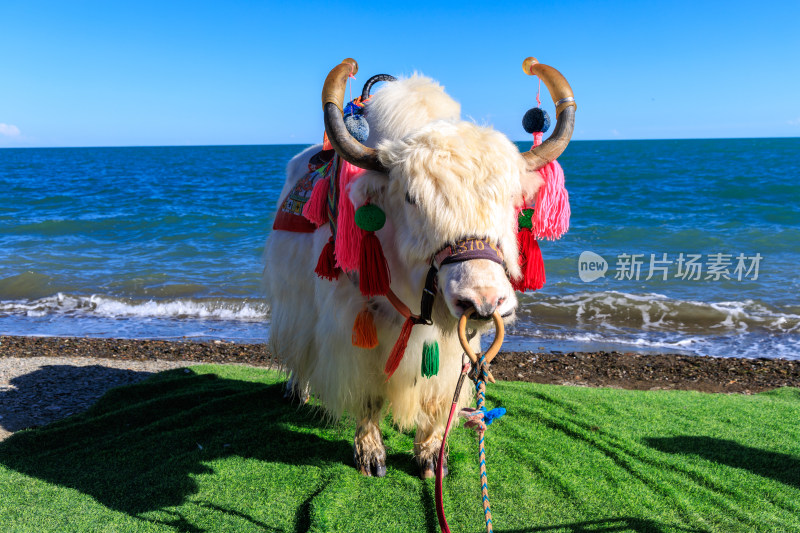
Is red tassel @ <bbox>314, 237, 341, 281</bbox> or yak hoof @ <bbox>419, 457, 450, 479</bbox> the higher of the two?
red tassel @ <bbox>314, 237, 341, 281</bbox>

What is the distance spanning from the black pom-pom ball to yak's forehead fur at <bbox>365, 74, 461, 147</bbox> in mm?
298

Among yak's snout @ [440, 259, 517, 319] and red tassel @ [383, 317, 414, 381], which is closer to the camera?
yak's snout @ [440, 259, 517, 319]

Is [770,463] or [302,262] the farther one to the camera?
[302,262]

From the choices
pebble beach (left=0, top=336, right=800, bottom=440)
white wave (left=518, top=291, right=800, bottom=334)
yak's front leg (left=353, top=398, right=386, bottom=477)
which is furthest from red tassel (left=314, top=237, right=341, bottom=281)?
white wave (left=518, top=291, right=800, bottom=334)

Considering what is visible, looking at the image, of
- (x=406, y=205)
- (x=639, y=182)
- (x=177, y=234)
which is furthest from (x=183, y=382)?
(x=639, y=182)

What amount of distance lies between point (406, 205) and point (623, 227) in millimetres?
14253

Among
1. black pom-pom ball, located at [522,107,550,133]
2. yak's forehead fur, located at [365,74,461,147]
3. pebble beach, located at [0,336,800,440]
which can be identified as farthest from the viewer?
pebble beach, located at [0,336,800,440]

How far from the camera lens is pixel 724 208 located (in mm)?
18438

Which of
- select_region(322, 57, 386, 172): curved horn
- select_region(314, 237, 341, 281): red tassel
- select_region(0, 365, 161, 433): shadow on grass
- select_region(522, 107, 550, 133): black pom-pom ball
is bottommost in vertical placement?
select_region(0, 365, 161, 433): shadow on grass

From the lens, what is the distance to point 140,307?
26.9 feet

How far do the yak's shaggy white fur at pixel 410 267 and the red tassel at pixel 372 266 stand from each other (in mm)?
82

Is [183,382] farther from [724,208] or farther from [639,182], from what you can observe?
[639,182]

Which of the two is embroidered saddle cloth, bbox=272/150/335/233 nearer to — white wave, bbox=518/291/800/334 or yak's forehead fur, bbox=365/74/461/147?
yak's forehead fur, bbox=365/74/461/147

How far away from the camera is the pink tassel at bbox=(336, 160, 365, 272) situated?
2.25 meters
